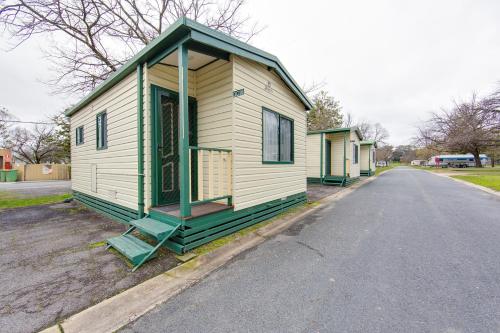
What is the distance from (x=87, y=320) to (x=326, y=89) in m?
24.6

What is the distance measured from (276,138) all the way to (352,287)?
12.5 ft

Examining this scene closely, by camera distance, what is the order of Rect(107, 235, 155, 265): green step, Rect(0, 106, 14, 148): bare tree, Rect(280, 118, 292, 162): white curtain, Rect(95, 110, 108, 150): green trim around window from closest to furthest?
Rect(107, 235, 155, 265): green step, Rect(95, 110, 108, 150): green trim around window, Rect(280, 118, 292, 162): white curtain, Rect(0, 106, 14, 148): bare tree

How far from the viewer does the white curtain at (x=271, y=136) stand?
502 cm

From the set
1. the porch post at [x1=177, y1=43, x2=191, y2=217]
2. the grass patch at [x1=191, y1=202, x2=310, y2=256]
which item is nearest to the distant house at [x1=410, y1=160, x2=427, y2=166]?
the grass patch at [x1=191, y1=202, x2=310, y2=256]

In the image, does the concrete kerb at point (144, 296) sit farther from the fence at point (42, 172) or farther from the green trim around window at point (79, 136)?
the fence at point (42, 172)

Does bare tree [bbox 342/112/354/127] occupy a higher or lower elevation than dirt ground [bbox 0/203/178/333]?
higher

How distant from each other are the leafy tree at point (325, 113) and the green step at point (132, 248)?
1992 centimetres

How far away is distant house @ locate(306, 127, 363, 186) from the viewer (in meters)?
11.9

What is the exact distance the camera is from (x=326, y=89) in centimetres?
2216

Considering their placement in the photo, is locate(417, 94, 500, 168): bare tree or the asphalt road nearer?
the asphalt road

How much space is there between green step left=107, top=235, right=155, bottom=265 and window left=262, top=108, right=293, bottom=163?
293cm

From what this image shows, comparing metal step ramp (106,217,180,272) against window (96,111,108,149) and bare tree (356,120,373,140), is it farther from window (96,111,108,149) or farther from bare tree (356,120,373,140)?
bare tree (356,120,373,140)

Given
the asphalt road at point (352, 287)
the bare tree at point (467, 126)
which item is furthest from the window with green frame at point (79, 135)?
the bare tree at point (467, 126)

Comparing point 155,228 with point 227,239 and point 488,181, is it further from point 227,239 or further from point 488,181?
point 488,181
